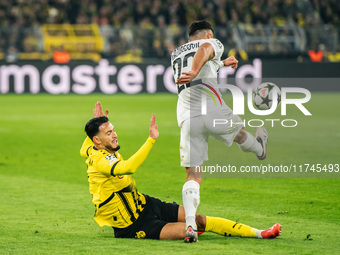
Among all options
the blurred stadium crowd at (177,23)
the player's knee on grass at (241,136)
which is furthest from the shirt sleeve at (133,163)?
the blurred stadium crowd at (177,23)

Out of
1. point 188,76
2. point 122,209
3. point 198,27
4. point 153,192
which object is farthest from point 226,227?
point 153,192

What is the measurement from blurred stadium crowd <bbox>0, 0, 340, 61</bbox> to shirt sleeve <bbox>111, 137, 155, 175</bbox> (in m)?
22.2

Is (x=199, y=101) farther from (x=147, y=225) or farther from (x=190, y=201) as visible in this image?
(x=147, y=225)

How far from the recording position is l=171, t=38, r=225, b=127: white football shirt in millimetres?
6707

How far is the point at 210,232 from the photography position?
671cm

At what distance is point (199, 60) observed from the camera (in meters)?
6.43

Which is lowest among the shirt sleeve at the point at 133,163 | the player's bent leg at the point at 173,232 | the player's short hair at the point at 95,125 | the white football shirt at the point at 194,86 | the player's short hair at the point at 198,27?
the player's bent leg at the point at 173,232

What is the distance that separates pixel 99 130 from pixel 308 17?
1056 inches

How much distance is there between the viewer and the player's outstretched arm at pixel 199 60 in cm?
632

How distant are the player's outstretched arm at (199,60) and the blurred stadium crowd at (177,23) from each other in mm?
21569

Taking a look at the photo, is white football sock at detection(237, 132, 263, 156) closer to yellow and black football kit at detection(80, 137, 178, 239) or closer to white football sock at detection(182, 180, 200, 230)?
white football sock at detection(182, 180, 200, 230)

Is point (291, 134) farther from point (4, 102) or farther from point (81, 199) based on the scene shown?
point (4, 102)

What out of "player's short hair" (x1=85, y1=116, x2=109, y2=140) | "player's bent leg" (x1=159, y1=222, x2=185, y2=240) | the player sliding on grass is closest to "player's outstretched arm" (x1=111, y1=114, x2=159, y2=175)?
the player sliding on grass

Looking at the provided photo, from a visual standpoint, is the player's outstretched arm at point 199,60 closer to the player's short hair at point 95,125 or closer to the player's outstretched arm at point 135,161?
the player's outstretched arm at point 135,161
